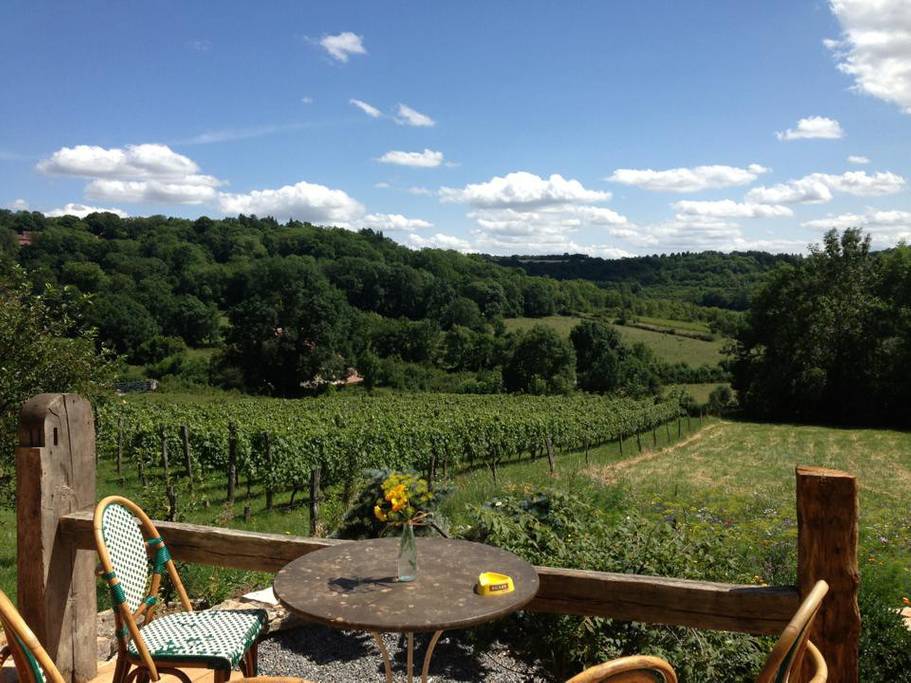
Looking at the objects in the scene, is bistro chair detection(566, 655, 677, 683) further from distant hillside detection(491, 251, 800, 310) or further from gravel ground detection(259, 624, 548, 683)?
distant hillside detection(491, 251, 800, 310)

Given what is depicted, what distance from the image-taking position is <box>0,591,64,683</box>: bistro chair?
1620 millimetres

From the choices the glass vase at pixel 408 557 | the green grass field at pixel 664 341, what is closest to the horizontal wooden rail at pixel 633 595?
the glass vase at pixel 408 557

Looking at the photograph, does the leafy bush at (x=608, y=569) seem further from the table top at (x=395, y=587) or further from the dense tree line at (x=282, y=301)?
the dense tree line at (x=282, y=301)

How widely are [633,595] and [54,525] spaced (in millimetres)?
2248

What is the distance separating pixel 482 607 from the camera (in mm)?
2059

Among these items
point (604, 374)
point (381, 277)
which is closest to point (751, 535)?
point (604, 374)

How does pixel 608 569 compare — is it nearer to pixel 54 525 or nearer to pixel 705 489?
pixel 54 525

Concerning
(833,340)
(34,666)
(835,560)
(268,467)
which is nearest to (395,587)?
(34,666)

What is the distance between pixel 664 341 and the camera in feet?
221

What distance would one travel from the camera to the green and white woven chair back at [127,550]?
8.13ft

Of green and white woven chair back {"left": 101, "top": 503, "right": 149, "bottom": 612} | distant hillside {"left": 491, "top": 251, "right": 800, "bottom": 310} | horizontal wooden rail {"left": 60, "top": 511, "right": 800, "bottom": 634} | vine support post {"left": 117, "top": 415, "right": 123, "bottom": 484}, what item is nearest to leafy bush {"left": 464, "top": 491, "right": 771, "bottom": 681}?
horizontal wooden rail {"left": 60, "top": 511, "right": 800, "bottom": 634}

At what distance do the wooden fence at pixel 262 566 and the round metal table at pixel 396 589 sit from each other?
0.20 meters

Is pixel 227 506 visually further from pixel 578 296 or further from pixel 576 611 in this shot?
pixel 578 296

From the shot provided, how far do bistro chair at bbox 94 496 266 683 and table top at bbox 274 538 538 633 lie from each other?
12.0 inches
